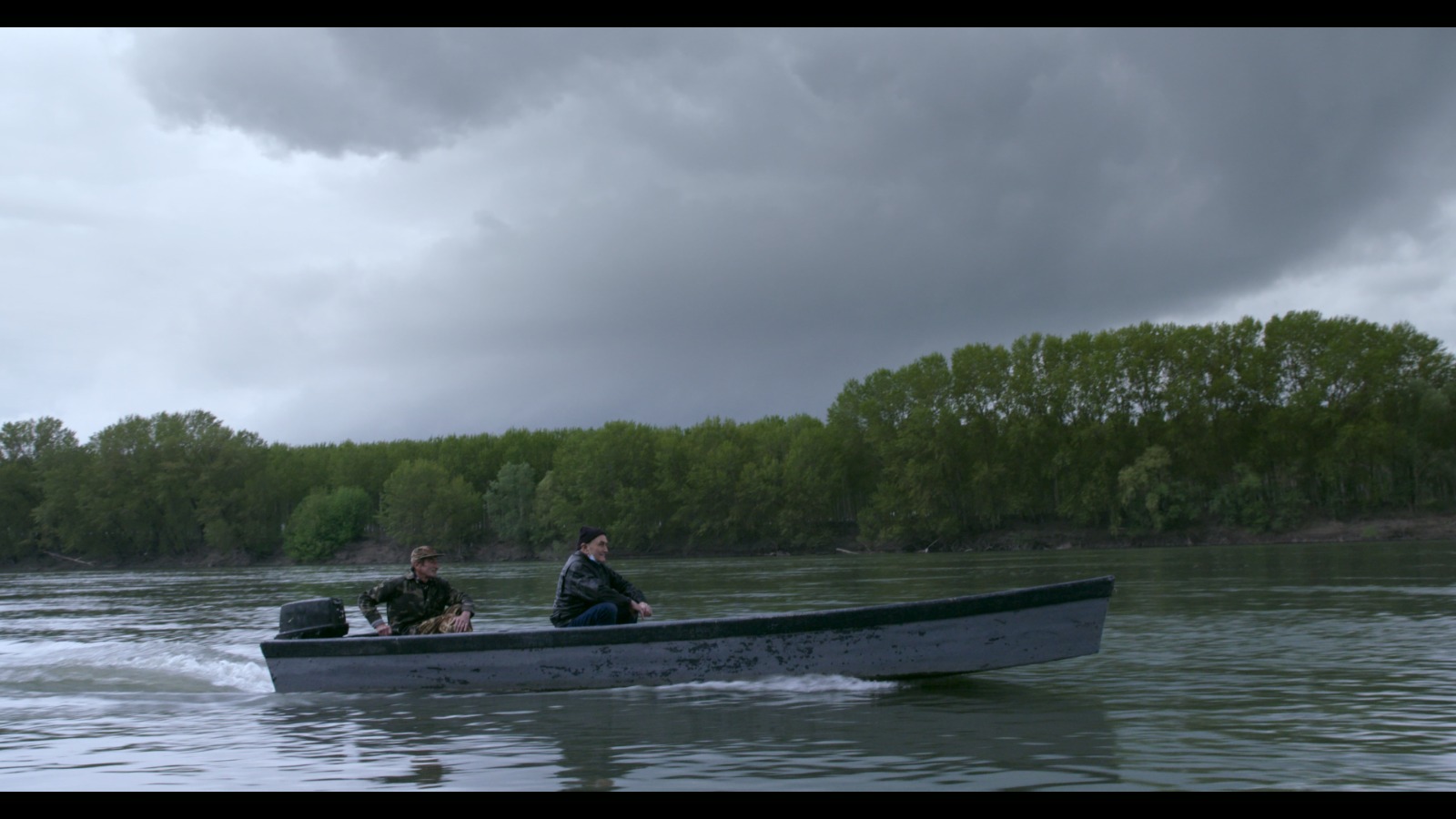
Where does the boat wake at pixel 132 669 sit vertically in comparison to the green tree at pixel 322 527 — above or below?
below

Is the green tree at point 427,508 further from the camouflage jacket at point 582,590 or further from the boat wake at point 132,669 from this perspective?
the camouflage jacket at point 582,590

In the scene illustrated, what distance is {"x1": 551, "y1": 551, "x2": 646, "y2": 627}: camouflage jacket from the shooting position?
13.3 meters

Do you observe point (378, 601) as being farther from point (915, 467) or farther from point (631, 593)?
point (915, 467)

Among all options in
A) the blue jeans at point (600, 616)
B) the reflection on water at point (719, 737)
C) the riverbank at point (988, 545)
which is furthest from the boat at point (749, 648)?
the riverbank at point (988, 545)

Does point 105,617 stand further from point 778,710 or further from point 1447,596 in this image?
point 1447,596

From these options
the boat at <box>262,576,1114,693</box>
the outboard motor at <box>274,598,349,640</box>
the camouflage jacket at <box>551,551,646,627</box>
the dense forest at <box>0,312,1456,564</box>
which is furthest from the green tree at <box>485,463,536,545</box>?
the camouflage jacket at <box>551,551,646,627</box>

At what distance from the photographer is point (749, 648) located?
12.4 metres

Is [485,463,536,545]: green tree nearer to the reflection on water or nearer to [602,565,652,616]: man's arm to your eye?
[602,565,652,616]: man's arm

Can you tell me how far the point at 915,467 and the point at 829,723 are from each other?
80378 mm

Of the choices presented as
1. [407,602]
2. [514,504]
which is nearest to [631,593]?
[407,602]

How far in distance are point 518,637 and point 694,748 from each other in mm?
4107

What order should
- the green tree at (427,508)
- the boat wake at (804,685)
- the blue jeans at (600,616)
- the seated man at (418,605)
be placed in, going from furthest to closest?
1. the green tree at (427,508)
2. the seated man at (418,605)
3. the blue jeans at (600,616)
4. the boat wake at (804,685)

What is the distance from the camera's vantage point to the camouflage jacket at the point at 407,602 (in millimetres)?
14180

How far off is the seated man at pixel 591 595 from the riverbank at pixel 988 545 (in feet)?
215
